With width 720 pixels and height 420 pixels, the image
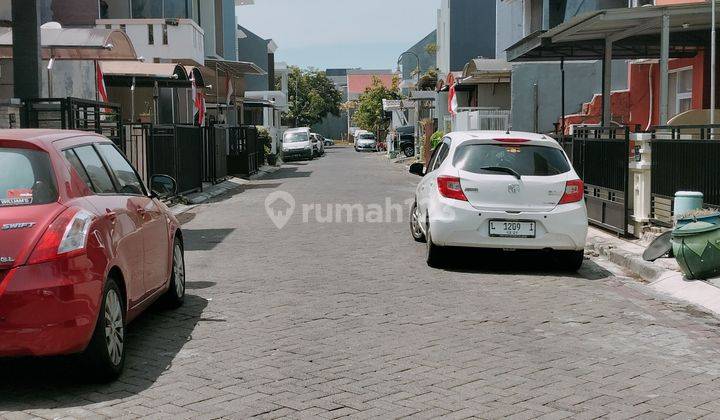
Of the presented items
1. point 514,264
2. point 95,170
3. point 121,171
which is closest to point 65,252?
point 95,170

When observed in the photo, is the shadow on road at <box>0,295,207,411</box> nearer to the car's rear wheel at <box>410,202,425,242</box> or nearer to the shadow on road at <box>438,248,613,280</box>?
the shadow on road at <box>438,248,613,280</box>

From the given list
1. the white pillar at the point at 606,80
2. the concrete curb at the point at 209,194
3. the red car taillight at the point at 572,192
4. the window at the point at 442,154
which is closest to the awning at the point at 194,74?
the concrete curb at the point at 209,194

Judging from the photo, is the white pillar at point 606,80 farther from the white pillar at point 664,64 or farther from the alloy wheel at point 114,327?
the alloy wheel at point 114,327

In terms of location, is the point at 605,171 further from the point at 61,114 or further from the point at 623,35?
the point at 61,114

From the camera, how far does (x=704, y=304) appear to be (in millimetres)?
8609

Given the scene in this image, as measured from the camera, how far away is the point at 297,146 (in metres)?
55.2

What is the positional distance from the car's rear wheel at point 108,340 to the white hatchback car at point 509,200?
16.7 feet

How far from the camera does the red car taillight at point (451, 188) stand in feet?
34.4

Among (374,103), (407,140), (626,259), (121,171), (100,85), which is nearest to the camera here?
(121,171)

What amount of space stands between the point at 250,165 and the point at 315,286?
25441mm

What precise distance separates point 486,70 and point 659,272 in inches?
730

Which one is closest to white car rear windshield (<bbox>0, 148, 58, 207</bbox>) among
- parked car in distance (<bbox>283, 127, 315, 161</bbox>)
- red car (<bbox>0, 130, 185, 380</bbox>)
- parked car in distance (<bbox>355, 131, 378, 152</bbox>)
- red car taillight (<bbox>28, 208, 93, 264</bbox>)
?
red car (<bbox>0, 130, 185, 380</bbox>)

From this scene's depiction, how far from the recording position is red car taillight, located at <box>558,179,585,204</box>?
10.5 metres

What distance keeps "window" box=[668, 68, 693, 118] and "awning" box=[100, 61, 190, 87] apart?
41.8ft
